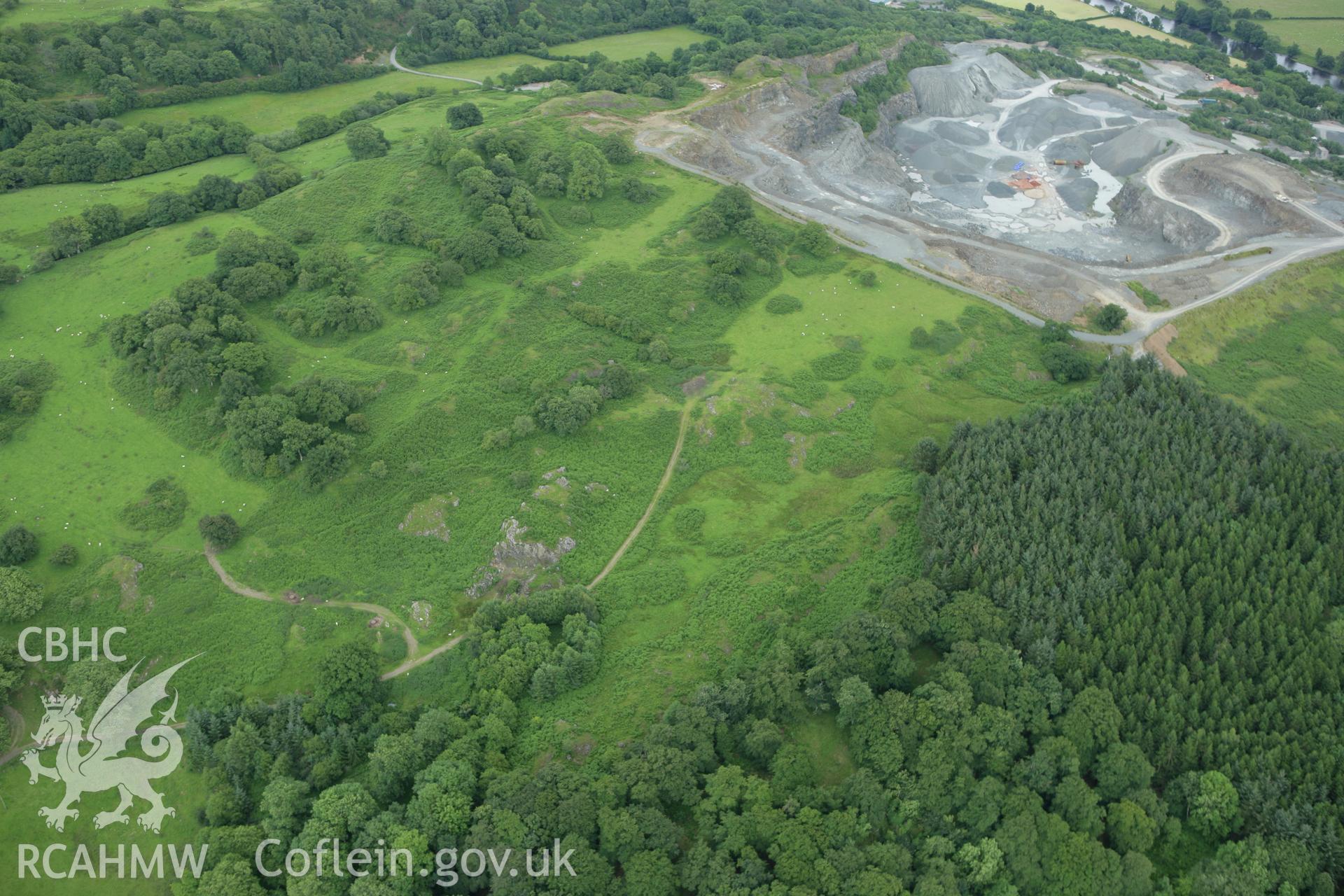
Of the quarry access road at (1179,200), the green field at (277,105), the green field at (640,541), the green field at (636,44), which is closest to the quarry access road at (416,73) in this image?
the green field at (277,105)

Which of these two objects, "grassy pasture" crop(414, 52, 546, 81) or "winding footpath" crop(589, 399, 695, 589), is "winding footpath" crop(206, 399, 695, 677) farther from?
"grassy pasture" crop(414, 52, 546, 81)

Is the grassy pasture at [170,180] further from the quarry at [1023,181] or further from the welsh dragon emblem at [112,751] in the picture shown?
the welsh dragon emblem at [112,751]

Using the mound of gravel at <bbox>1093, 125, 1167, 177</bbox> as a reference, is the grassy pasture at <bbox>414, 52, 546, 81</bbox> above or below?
above

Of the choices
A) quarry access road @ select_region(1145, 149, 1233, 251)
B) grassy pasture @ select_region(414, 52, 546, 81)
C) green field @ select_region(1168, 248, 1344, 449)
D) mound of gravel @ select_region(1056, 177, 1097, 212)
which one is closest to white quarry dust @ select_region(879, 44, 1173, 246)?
mound of gravel @ select_region(1056, 177, 1097, 212)

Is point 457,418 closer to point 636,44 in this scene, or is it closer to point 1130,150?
point 1130,150

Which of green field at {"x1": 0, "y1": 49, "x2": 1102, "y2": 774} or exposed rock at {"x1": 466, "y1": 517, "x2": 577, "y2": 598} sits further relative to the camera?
exposed rock at {"x1": 466, "y1": 517, "x2": 577, "y2": 598}

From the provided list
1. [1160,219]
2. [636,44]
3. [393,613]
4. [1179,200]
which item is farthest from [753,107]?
[393,613]
